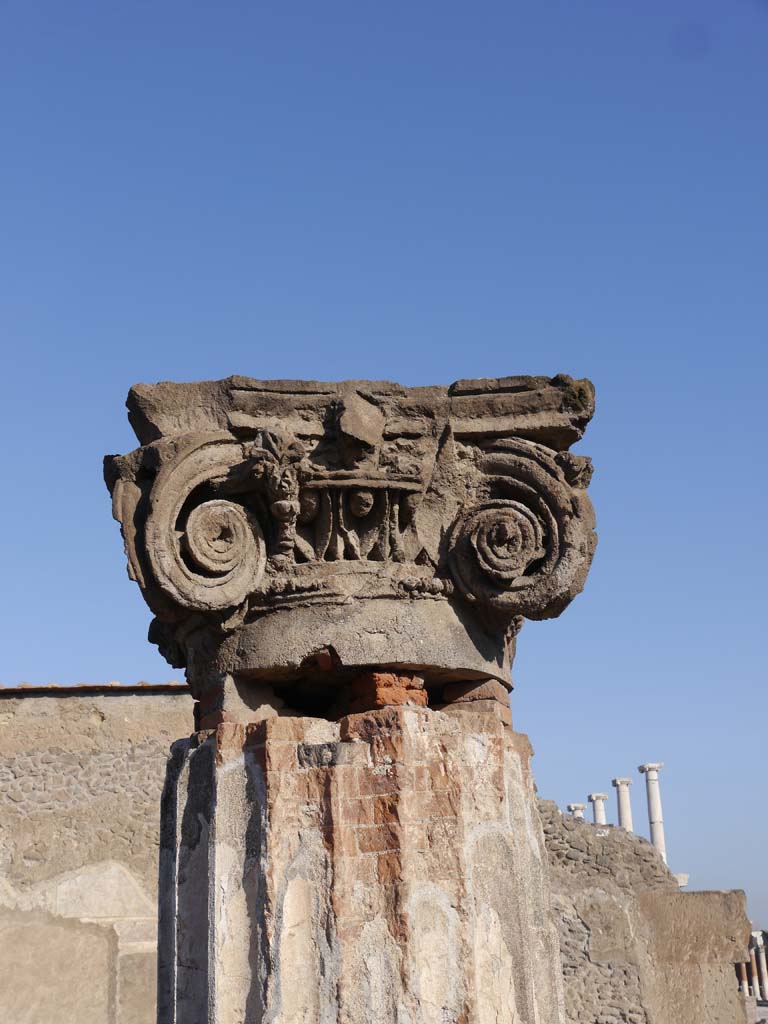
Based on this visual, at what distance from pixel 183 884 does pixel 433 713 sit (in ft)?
3.95

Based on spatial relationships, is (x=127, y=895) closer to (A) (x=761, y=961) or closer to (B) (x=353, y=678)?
(B) (x=353, y=678)

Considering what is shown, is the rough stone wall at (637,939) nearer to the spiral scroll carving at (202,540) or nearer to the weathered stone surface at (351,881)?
the weathered stone surface at (351,881)

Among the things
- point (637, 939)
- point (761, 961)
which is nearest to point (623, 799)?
point (761, 961)

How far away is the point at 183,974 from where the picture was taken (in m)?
5.06

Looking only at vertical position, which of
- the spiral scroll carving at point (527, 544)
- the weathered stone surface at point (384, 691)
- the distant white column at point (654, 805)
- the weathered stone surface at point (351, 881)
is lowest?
the weathered stone surface at point (351, 881)

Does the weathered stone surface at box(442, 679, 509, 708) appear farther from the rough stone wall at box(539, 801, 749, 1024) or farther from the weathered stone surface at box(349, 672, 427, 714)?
the rough stone wall at box(539, 801, 749, 1024)

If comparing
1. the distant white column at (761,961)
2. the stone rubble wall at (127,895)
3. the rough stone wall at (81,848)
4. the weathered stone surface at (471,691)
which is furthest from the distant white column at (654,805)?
the weathered stone surface at (471,691)

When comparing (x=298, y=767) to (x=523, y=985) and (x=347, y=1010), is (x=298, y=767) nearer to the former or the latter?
(x=347, y=1010)

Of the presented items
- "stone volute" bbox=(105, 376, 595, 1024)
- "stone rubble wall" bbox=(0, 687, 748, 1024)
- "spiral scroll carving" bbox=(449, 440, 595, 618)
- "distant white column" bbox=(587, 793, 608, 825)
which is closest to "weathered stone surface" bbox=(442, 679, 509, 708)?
"stone volute" bbox=(105, 376, 595, 1024)

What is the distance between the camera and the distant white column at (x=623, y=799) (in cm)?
2967

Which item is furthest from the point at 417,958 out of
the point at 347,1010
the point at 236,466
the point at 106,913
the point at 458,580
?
the point at 106,913

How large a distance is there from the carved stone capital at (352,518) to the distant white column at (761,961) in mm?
22226

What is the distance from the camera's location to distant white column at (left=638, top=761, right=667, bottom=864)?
2967cm

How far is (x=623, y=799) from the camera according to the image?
30031mm
